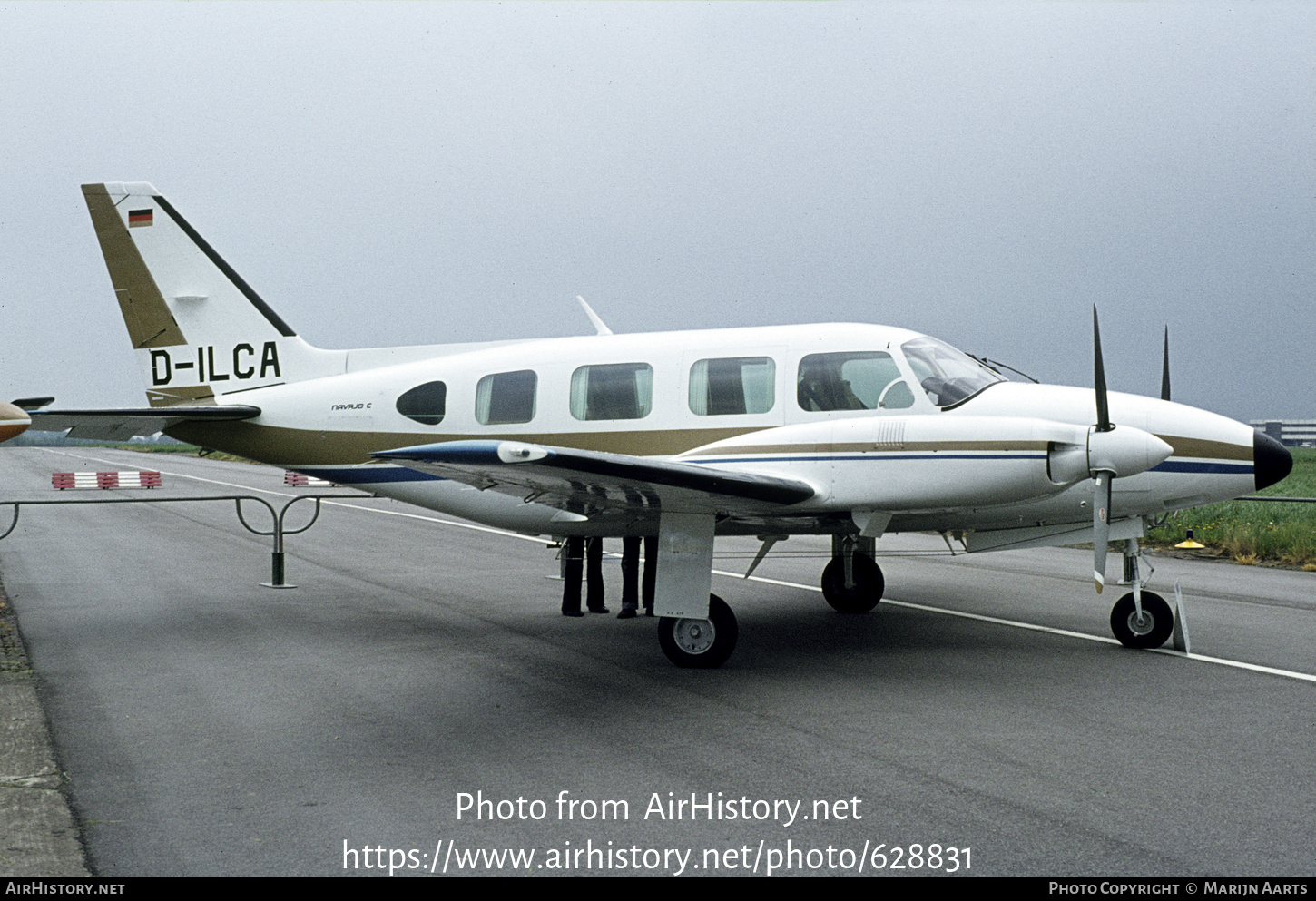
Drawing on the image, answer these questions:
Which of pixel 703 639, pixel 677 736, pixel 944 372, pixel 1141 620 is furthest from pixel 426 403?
pixel 1141 620

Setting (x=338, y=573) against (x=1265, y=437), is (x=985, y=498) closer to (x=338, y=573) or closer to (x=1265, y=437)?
(x=1265, y=437)

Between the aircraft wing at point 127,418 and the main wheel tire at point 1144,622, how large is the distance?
8.15 m

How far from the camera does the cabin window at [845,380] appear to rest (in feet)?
27.4

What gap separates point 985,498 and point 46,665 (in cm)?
728

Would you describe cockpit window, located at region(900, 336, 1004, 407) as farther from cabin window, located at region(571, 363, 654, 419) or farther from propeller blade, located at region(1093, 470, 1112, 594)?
cabin window, located at region(571, 363, 654, 419)

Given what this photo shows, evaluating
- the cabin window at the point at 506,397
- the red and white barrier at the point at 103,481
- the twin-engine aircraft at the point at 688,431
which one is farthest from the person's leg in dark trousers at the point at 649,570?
the red and white barrier at the point at 103,481

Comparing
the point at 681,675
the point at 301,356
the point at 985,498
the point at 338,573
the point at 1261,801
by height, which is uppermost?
the point at 301,356

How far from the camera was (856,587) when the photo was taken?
10500 mm

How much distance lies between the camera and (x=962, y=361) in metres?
8.66

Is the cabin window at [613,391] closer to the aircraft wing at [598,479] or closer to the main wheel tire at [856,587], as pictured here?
the aircraft wing at [598,479]

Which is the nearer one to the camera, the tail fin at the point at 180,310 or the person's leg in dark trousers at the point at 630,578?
the person's leg in dark trousers at the point at 630,578

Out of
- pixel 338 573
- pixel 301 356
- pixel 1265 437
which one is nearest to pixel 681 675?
pixel 1265 437

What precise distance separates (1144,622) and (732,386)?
3.78 meters
